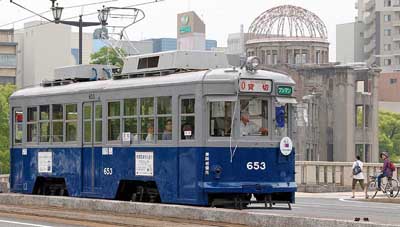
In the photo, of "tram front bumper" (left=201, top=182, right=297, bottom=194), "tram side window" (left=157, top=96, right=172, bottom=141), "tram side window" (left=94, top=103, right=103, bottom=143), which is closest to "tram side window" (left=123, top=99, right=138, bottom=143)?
"tram side window" (left=157, top=96, right=172, bottom=141)

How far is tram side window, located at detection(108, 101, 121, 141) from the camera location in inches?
1010

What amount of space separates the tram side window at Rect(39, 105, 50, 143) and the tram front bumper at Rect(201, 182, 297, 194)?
21.9 feet

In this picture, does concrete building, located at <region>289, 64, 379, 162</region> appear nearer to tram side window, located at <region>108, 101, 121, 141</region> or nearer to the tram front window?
tram side window, located at <region>108, 101, 121, 141</region>

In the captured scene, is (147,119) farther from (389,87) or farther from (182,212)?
(389,87)

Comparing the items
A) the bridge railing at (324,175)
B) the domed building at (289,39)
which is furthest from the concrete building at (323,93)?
the bridge railing at (324,175)

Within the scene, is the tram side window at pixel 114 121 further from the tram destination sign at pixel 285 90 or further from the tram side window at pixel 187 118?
the tram destination sign at pixel 285 90

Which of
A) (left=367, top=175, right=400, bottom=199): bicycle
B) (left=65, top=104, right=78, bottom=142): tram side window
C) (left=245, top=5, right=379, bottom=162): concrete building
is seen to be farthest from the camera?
(left=245, top=5, right=379, bottom=162): concrete building

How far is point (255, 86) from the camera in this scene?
77.5 feet

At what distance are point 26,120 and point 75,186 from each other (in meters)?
3.16

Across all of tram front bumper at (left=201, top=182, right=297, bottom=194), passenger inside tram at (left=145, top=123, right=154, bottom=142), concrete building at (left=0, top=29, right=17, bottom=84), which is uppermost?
concrete building at (left=0, top=29, right=17, bottom=84)

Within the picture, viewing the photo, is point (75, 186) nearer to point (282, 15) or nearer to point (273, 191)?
point (273, 191)

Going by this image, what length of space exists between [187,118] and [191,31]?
14603 cm

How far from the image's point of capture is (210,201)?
76.2 feet

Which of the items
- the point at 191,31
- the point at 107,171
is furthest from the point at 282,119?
the point at 191,31
